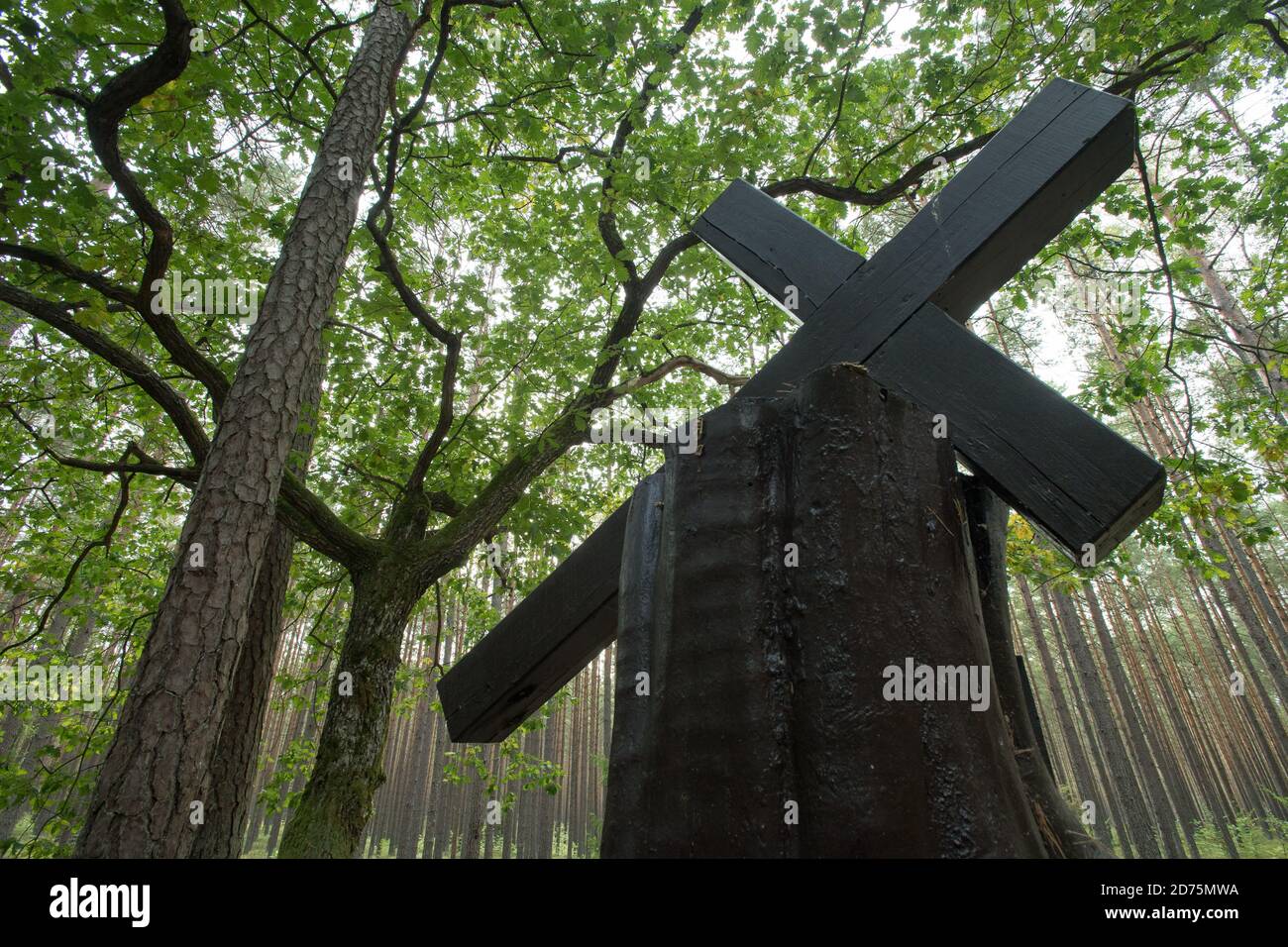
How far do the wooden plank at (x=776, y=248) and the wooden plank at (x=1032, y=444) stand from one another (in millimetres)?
318

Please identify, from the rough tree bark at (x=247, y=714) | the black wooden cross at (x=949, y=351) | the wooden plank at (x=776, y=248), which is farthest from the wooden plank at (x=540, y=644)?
the rough tree bark at (x=247, y=714)

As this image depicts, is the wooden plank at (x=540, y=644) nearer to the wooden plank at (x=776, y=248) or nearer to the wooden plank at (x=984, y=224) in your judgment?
the wooden plank at (x=984, y=224)

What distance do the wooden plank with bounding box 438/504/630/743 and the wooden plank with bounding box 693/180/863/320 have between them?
76cm

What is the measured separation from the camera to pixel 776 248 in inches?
66.6

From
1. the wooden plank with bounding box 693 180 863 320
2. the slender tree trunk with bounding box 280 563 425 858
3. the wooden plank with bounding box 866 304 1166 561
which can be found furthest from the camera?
the slender tree trunk with bounding box 280 563 425 858

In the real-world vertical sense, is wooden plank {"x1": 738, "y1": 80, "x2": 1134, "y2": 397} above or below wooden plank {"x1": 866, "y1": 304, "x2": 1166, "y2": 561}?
above

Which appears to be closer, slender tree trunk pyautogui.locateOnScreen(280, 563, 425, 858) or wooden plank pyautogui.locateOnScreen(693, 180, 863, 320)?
wooden plank pyautogui.locateOnScreen(693, 180, 863, 320)

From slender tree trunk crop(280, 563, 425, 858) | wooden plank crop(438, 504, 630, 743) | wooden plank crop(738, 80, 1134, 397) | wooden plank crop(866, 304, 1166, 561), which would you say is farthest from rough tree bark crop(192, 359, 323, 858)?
wooden plank crop(866, 304, 1166, 561)

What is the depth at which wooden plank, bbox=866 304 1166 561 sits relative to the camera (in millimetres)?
1146

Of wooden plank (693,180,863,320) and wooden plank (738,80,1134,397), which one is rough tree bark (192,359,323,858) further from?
wooden plank (738,80,1134,397)

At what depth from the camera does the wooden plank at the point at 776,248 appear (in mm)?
1611

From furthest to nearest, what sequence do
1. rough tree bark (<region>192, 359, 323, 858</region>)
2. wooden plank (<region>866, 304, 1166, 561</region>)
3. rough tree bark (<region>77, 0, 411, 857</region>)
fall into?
rough tree bark (<region>192, 359, 323, 858</region>)
rough tree bark (<region>77, 0, 411, 857</region>)
wooden plank (<region>866, 304, 1166, 561</region>)

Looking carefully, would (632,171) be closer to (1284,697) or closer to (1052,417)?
(1052,417)

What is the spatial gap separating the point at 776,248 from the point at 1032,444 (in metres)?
0.84
